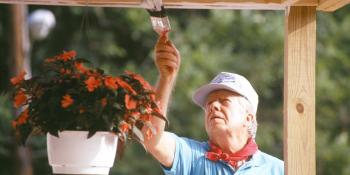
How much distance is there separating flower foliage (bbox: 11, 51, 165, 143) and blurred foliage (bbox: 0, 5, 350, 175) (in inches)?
284

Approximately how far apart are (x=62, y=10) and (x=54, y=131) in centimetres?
821

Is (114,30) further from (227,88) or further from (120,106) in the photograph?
(120,106)

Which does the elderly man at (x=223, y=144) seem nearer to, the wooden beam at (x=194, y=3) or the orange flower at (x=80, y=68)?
the wooden beam at (x=194, y=3)

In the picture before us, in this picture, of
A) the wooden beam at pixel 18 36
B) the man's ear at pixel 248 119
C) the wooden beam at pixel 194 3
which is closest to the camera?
the wooden beam at pixel 194 3

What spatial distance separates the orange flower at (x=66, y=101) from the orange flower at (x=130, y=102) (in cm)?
16

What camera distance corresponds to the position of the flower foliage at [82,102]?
2.96 meters

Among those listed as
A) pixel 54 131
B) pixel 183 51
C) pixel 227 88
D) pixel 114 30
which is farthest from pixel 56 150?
pixel 114 30

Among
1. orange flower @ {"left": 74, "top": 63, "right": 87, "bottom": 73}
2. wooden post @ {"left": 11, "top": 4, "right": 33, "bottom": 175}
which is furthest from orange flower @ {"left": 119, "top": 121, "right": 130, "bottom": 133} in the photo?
wooden post @ {"left": 11, "top": 4, "right": 33, "bottom": 175}

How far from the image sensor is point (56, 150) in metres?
3.03

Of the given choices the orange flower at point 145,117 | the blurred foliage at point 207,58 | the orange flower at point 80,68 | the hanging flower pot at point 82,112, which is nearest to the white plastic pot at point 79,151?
the hanging flower pot at point 82,112

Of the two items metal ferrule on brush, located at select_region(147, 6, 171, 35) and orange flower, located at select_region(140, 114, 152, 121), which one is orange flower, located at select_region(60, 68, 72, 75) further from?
metal ferrule on brush, located at select_region(147, 6, 171, 35)

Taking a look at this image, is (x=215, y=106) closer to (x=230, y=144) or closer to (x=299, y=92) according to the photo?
(x=230, y=144)

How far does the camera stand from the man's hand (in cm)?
340

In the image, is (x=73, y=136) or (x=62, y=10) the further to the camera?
(x=62, y=10)
